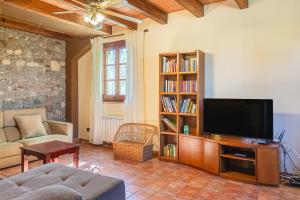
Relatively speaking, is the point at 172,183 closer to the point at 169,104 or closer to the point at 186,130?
the point at 186,130

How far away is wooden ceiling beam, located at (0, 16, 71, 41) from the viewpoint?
4.21 m

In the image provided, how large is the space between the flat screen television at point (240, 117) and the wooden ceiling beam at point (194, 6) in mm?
1397

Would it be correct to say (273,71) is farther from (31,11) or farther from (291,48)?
(31,11)

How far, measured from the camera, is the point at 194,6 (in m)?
3.52

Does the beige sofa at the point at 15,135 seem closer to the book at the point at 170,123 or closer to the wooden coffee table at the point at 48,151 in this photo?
the wooden coffee table at the point at 48,151

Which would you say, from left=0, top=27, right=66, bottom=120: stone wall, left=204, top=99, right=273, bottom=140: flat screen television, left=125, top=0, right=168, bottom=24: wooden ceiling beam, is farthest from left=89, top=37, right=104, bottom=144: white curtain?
left=204, top=99, right=273, bottom=140: flat screen television

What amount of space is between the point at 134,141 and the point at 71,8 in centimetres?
246

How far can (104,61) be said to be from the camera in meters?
5.05

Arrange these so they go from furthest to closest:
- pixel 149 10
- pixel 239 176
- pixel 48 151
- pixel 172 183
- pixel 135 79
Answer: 1. pixel 135 79
2. pixel 149 10
3. pixel 239 176
4. pixel 172 183
5. pixel 48 151

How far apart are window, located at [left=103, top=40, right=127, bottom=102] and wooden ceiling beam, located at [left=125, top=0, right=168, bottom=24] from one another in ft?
3.44

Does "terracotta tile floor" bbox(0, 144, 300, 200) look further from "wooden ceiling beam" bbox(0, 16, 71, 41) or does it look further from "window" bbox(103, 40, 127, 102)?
"wooden ceiling beam" bbox(0, 16, 71, 41)

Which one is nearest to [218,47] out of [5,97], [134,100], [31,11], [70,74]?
[134,100]

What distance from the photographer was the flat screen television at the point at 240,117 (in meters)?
3.06

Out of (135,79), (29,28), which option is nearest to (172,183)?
(135,79)
